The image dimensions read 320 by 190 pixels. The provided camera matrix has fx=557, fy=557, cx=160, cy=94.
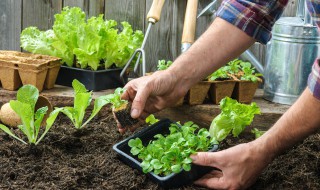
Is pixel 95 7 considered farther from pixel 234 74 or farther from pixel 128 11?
pixel 234 74

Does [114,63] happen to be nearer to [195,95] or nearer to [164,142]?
[195,95]

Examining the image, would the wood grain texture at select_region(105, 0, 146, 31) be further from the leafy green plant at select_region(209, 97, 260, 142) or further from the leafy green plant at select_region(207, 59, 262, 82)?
the leafy green plant at select_region(209, 97, 260, 142)

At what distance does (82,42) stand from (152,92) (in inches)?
35.9

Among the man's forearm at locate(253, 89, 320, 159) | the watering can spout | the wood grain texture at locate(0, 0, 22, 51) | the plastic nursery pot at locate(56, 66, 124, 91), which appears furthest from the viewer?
the wood grain texture at locate(0, 0, 22, 51)

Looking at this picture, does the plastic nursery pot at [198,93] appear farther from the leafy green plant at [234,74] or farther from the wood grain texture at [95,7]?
the wood grain texture at [95,7]

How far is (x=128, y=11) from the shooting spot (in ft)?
10.9

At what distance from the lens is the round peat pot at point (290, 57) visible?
8.69 feet

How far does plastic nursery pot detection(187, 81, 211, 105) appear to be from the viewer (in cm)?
254

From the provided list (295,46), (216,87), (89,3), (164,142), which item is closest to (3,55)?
(89,3)

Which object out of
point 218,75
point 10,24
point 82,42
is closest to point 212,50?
point 218,75

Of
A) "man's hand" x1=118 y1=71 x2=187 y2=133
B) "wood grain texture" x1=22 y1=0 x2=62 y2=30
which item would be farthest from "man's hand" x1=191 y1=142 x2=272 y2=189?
"wood grain texture" x1=22 y1=0 x2=62 y2=30

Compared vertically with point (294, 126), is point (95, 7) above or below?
above

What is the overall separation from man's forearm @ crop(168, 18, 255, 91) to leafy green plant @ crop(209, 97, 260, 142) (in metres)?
0.15

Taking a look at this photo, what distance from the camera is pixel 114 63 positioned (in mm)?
2918
